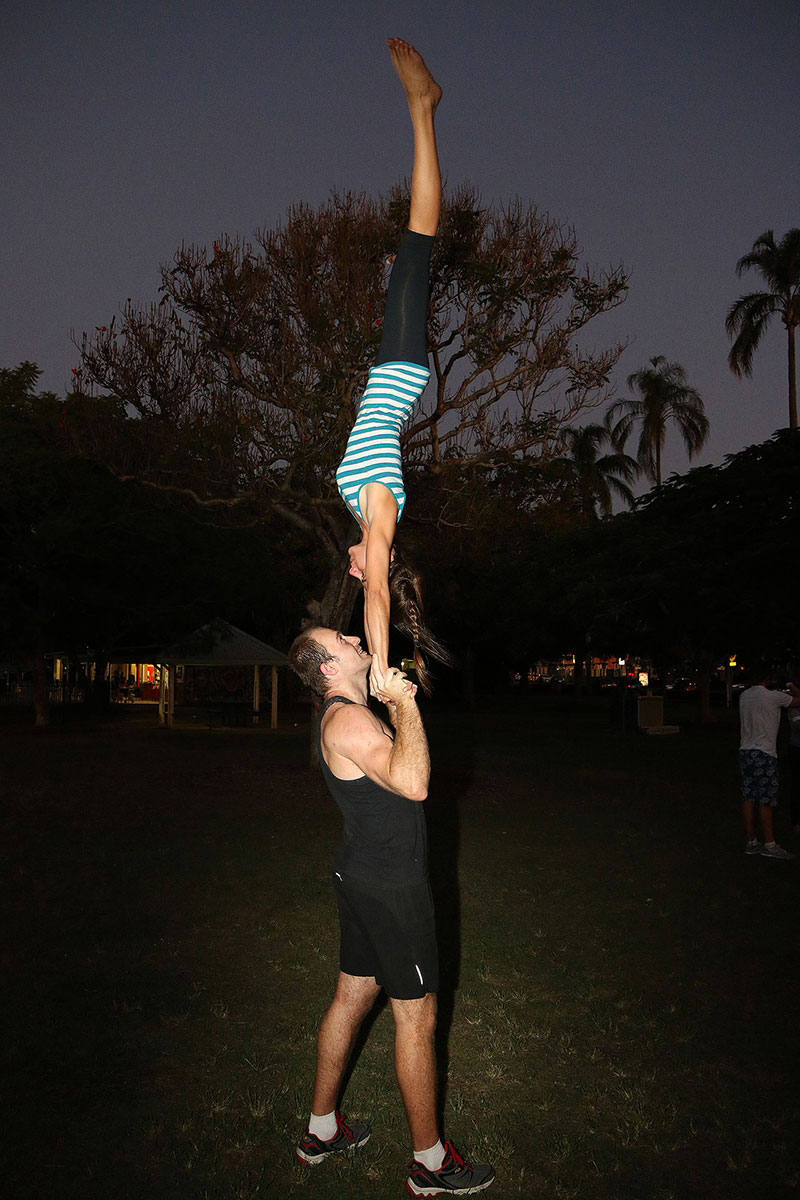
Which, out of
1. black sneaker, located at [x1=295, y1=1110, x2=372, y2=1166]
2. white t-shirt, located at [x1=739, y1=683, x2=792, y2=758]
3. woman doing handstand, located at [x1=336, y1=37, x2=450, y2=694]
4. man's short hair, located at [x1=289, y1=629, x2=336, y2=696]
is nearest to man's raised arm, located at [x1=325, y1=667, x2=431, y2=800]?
man's short hair, located at [x1=289, y1=629, x2=336, y2=696]

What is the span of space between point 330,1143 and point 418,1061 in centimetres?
76

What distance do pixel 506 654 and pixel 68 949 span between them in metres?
46.9

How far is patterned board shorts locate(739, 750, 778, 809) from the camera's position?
31.7 feet

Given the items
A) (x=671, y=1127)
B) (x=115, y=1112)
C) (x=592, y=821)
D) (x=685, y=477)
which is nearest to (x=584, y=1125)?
(x=671, y=1127)

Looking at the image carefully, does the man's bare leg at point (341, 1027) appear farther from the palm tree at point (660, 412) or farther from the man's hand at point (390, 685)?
the palm tree at point (660, 412)

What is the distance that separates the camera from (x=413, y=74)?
2711 millimetres

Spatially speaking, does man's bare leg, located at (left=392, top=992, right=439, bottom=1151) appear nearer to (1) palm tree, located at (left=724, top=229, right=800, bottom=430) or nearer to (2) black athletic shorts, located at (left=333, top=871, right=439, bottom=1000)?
(2) black athletic shorts, located at (left=333, top=871, right=439, bottom=1000)

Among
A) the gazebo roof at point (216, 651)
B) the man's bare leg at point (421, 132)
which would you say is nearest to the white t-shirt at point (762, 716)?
the man's bare leg at point (421, 132)

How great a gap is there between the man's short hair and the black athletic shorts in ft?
2.41

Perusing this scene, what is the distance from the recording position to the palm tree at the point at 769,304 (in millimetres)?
31406

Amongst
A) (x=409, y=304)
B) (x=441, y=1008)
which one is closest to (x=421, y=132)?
(x=409, y=304)

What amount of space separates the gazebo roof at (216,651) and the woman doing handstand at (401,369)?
85.1ft

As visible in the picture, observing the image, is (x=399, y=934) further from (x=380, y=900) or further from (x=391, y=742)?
(x=391, y=742)

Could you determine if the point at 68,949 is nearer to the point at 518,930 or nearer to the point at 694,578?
the point at 518,930
